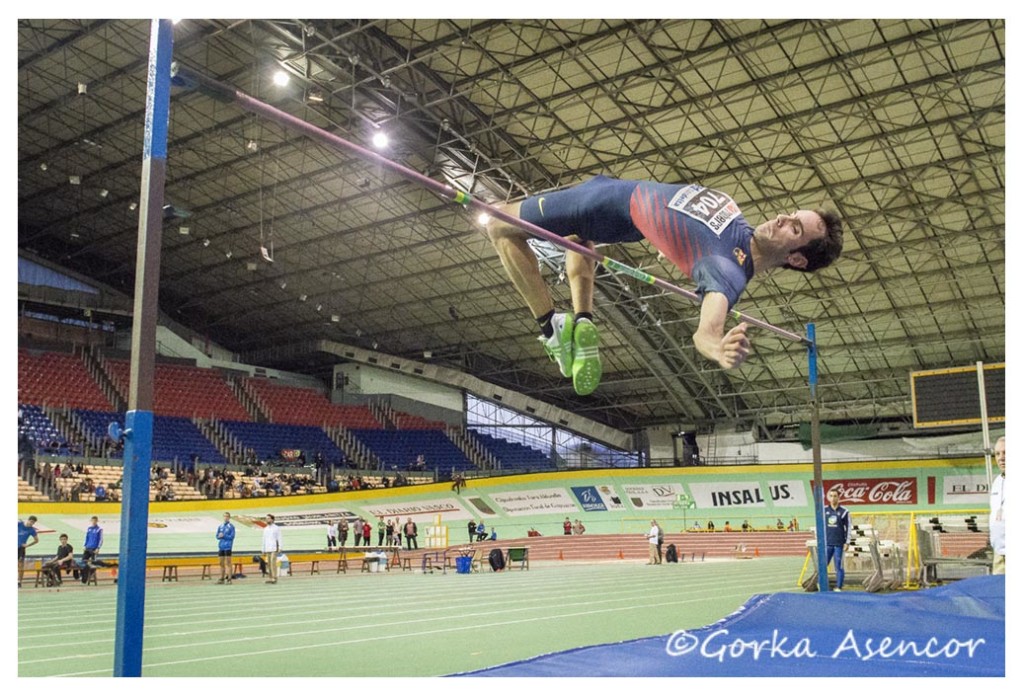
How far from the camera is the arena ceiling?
51.0ft

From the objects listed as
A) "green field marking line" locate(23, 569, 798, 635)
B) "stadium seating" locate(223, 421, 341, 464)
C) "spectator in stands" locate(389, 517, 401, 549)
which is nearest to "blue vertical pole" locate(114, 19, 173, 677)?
"green field marking line" locate(23, 569, 798, 635)

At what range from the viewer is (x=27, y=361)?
85.7 feet

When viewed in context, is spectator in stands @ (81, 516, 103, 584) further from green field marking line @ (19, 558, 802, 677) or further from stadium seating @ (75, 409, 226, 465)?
stadium seating @ (75, 409, 226, 465)

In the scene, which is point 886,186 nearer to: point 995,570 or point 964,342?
point 964,342

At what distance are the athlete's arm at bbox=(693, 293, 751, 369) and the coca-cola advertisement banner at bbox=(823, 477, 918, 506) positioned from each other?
23595 mm

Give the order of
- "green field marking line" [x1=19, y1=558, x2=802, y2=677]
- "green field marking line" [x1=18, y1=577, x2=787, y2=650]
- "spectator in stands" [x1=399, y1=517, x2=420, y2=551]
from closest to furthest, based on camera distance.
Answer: "green field marking line" [x1=19, y1=558, x2=802, y2=677]
"green field marking line" [x1=18, y1=577, x2=787, y2=650]
"spectator in stands" [x1=399, y1=517, x2=420, y2=551]

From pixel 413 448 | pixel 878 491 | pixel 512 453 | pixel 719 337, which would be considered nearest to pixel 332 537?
pixel 413 448

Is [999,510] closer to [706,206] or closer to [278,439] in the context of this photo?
[706,206]

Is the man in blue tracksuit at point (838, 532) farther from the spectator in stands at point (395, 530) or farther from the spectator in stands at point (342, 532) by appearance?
the spectator in stands at point (395, 530)

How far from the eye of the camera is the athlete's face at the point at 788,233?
160 inches

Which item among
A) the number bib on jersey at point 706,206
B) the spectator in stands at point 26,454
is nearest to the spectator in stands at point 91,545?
the spectator in stands at point 26,454

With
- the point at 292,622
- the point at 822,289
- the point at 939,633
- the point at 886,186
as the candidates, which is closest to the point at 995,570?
the point at 939,633

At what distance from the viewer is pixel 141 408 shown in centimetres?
309

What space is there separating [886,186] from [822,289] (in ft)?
14.9
